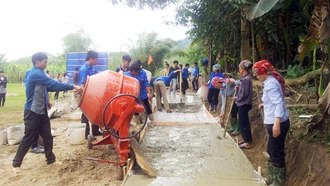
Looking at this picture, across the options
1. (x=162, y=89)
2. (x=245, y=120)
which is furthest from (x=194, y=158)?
(x=162, y=89)

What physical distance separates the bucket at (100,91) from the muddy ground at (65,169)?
2.60 ft

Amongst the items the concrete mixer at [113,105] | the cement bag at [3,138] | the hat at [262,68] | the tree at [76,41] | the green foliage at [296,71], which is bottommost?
the cement bag at [3,138]

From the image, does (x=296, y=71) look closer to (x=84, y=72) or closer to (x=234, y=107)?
(x=234, y=107)

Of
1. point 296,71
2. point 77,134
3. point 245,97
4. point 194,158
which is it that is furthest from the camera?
point 296,71

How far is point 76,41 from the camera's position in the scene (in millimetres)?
32219

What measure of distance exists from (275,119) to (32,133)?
343 cm

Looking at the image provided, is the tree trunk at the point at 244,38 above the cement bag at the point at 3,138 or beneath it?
above

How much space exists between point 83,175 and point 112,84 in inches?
54.8

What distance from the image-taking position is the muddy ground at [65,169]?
3980 mm

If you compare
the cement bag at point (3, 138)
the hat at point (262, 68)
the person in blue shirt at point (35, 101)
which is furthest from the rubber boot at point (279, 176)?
the cement bag at point (3, 138)

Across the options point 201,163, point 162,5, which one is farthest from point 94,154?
point 162,5

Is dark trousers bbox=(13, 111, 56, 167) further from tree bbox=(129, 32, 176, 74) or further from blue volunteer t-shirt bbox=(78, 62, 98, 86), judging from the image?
tree bbox=(129, 32, 176, 74)

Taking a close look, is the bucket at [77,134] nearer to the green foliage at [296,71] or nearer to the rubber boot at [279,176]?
the rubber boot at [279,176]

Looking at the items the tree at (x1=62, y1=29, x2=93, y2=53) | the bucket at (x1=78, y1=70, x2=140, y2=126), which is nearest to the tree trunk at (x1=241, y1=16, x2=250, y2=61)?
the bucket at (x1=78, y1=70, x2=140, y2=126)
